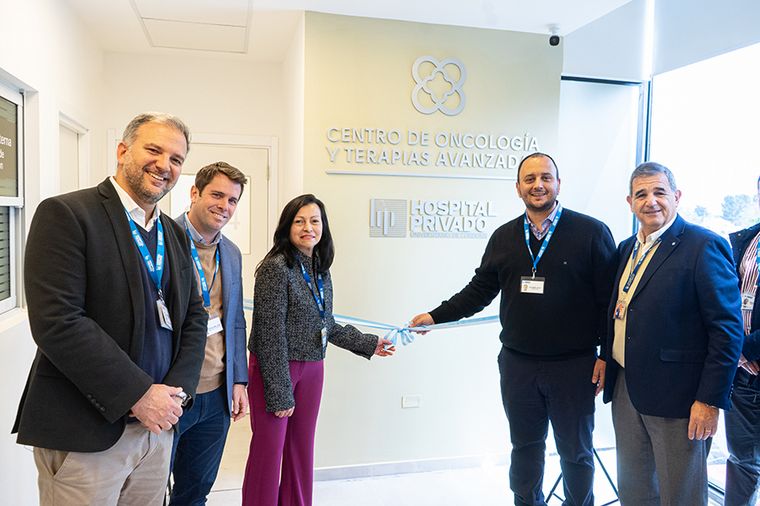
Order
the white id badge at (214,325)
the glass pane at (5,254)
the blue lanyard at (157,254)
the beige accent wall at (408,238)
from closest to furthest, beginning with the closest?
the blue lanyard at (157,254) → the white id badge at (214,325) → the glass pane at (5,254) → the beige accent wall at (408,238)

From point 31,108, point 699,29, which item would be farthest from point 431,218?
point 31,108

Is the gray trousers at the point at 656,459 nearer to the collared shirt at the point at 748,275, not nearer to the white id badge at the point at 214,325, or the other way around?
the collared shirt at the point at 748,275

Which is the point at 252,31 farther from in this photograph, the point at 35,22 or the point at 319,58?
the point at 35,22

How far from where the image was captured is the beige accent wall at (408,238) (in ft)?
10.7

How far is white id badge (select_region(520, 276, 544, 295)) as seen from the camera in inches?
93.6

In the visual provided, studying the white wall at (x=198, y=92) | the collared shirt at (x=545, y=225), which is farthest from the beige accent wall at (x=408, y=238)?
the white wall at (x=198, y=92)

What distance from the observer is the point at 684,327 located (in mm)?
1988

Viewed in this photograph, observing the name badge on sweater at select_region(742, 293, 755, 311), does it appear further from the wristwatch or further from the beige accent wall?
the wristwatch

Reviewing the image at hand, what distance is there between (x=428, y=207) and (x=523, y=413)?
145 centimetres

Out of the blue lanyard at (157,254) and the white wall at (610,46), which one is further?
the white wall at (610,46)

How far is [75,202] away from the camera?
4.72 feet

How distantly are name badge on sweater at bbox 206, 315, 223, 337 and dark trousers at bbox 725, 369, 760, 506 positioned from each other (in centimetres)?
215

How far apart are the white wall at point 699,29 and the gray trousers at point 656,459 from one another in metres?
2.14

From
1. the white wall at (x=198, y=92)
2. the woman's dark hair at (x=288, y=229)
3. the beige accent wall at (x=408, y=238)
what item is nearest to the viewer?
the woman's dark hair at (x=288, y=229)
